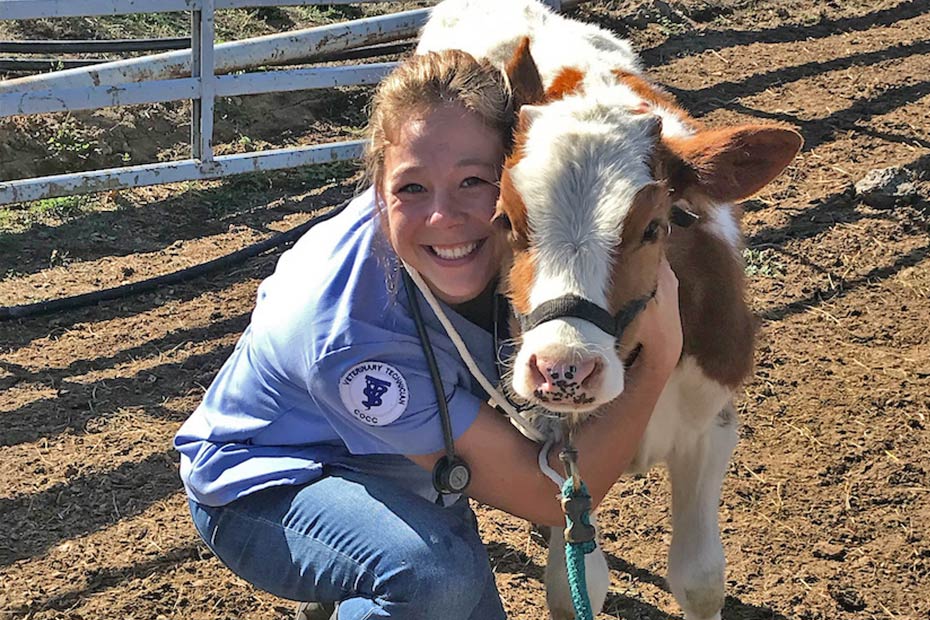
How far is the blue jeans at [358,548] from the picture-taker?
2.50 meters

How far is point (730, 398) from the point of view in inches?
128

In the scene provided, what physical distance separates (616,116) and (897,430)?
7.41 ft

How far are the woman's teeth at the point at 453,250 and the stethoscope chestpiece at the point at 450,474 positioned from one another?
44 cm

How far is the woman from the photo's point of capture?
2.42 meters

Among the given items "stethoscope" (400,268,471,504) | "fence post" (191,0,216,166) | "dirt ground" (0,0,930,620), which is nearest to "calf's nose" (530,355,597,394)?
"stethoscope" (400,268,471,504)

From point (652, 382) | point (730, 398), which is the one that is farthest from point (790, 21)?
point (652, 382)

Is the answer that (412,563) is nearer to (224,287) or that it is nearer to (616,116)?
(616,116)

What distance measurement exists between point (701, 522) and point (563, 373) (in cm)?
138

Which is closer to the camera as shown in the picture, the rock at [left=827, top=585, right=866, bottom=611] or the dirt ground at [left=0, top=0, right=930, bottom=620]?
the rock at [left=827, top=585, right=866, bottom=611]

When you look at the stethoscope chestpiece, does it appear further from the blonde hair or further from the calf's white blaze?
the blonde hair

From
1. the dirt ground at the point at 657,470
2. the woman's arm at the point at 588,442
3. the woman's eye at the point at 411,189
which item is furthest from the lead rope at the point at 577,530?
the dirt ground at the point at 657,470

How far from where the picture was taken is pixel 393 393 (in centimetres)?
242

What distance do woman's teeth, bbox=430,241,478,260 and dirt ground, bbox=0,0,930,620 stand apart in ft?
5.20

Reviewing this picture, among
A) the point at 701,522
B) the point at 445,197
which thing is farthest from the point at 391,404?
the point at 701,522
